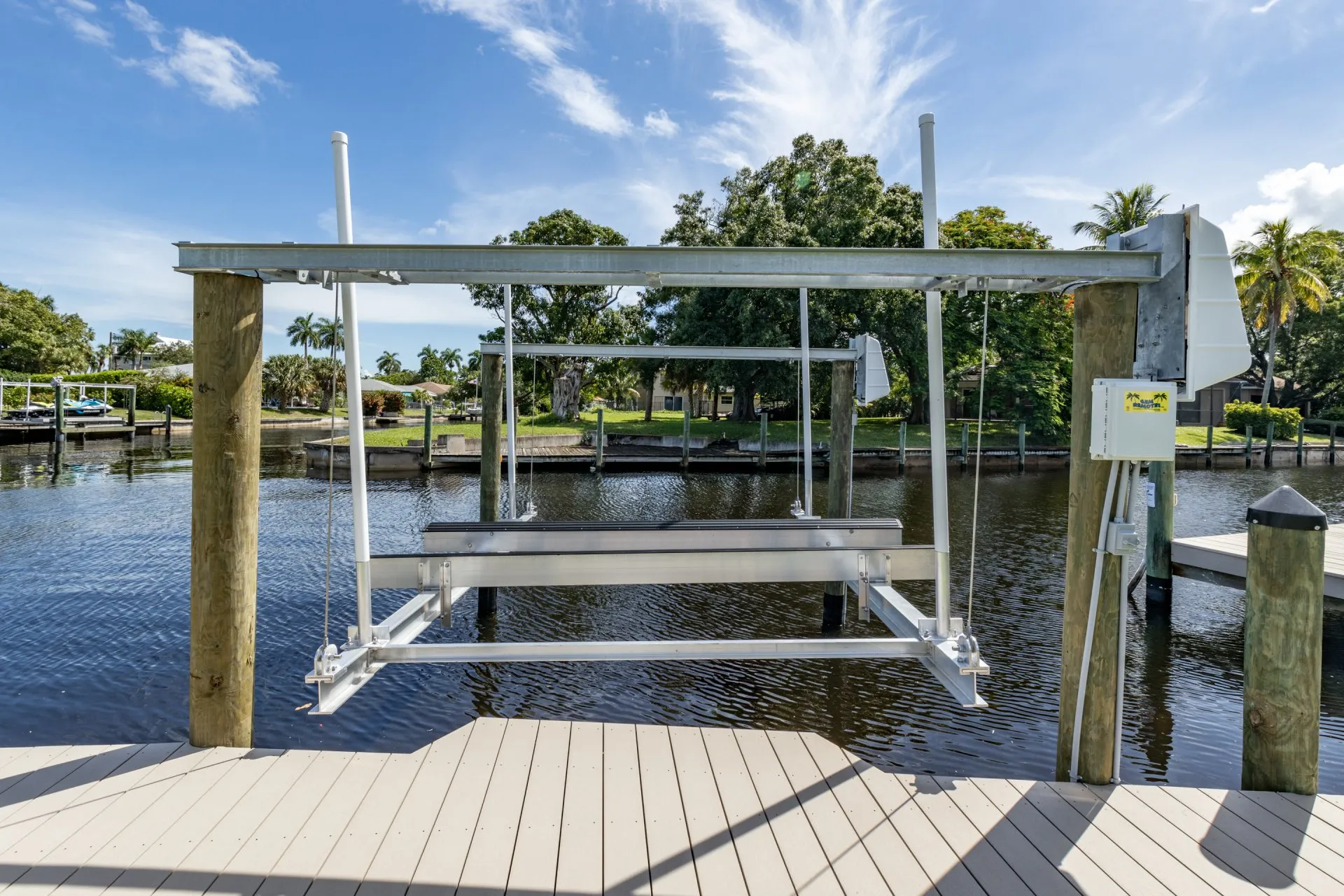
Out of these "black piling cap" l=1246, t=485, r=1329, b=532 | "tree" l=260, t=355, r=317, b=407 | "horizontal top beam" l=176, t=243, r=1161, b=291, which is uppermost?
"tree" l=260, t=355, r=317, b=407

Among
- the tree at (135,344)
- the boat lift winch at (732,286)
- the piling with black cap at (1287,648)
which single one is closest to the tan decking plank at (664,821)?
the boat lift winch at (732,286)

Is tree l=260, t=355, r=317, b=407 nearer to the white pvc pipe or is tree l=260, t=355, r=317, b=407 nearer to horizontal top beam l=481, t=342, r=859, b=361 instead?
horizontal top beam l=481, t=342, r=859, b=361

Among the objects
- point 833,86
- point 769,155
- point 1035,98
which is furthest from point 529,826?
point 769,155

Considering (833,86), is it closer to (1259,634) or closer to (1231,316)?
(1231,316)

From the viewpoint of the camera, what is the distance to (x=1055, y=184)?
912 cm

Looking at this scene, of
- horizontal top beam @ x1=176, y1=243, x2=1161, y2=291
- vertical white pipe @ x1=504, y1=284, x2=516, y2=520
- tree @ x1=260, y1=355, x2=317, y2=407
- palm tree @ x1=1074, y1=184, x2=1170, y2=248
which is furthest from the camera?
tree @ x1=260, y1=355, x2=317, y2=407

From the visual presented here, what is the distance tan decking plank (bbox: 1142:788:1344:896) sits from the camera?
7.43 ft

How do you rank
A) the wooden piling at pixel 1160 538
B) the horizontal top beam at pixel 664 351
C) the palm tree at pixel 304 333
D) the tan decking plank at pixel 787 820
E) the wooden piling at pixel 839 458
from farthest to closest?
the palm tree at pixel 304 333
the wooden piling at pixel 1160 538
the wooden piling at pixel 839 458
the horizontal top beam at pixel 664 351
the tan decking plank at pixel 787 820

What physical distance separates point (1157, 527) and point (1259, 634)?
5799 millimetres

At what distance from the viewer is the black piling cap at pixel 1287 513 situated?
284cm

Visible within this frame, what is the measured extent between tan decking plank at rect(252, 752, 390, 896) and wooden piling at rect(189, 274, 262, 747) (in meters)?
0.63

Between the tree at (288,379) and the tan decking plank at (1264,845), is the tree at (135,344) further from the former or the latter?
the tan decking plank at (1264,845)

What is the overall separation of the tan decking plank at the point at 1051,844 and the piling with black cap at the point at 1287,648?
1087 millimetres

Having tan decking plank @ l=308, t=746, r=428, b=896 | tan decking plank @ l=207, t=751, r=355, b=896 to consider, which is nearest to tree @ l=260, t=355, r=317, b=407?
tan decking plank @ l=207, t=751, r=355, b=896
